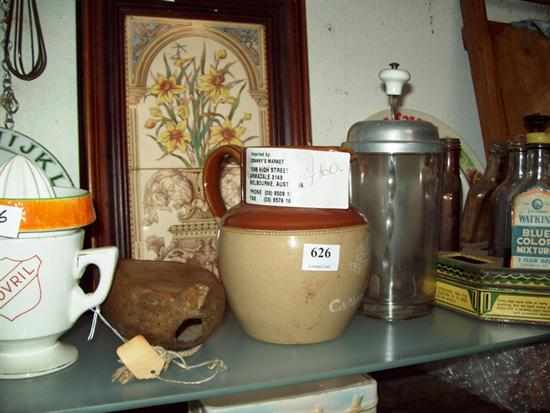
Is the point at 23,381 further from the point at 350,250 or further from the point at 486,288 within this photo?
the point at 486,288

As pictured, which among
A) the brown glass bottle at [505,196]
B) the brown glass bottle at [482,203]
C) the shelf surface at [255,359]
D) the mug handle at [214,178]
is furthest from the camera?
the brown glass bottle at [482,203]

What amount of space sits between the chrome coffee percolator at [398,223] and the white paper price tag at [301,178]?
0.39ft

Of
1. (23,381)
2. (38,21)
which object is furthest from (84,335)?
(38,21)

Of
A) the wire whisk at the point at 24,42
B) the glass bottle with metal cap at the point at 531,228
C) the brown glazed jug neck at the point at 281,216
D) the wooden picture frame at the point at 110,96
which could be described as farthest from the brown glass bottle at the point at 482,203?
the wire whisk at the point at 24,42

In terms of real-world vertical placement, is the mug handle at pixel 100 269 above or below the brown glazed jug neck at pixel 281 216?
below

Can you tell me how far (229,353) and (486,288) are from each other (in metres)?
0.33

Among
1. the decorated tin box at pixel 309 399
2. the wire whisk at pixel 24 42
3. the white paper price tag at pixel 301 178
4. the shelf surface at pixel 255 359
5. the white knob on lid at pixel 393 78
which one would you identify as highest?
the wire whisk at pixel 24 42

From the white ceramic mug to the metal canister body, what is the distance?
1.10 feet

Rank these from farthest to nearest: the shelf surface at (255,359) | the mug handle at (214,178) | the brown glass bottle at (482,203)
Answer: the brown glass bottle at (482,203) < the mug handle at (214,178) < the shelf surface at (255,359)

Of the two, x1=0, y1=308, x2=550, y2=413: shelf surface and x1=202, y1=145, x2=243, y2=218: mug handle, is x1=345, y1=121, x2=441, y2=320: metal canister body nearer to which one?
x1=0, y1=308, x2=550, y2=413: shelf surface

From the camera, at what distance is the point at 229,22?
810mm

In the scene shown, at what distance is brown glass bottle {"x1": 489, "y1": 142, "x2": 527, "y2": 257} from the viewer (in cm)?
79

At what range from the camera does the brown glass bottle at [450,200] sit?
854 millimetres

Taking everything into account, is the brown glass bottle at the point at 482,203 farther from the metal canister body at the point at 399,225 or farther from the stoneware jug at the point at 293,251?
the stoneware jug at the point at 293,251
